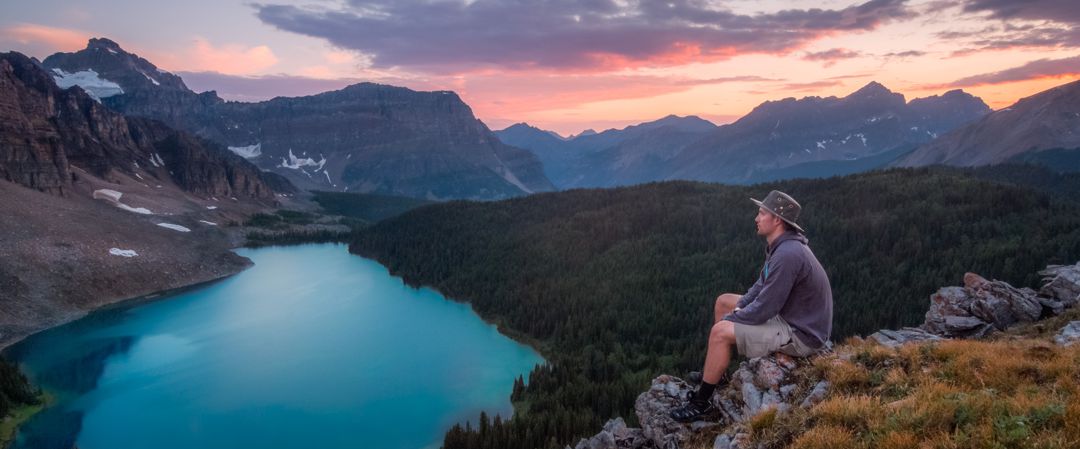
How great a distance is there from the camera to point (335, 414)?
39969 millimetres

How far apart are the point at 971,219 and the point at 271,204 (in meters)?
183

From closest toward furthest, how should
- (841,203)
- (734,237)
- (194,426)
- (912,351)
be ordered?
(912,351), (194,426), (734,237), (841,203)

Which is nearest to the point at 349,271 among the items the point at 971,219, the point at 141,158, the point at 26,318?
the point at 26,318

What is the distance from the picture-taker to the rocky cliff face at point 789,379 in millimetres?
9938

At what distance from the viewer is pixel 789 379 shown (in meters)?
10.7

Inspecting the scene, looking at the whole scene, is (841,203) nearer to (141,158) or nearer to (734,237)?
(734,237)

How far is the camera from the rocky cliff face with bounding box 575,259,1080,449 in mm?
9938

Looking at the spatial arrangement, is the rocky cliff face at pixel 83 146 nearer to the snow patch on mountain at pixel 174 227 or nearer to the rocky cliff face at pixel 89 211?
the rocky cliff face at pixel 89 211

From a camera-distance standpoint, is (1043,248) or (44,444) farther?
(1043,248)

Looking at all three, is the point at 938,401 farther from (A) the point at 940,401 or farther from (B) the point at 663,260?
(B) the point at 663,260

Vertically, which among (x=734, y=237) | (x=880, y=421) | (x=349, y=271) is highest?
(x=880, y=421)

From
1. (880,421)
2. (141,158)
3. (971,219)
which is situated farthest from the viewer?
(141,158)

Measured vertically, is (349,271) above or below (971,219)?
below

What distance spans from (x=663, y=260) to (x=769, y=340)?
74.1 metres
